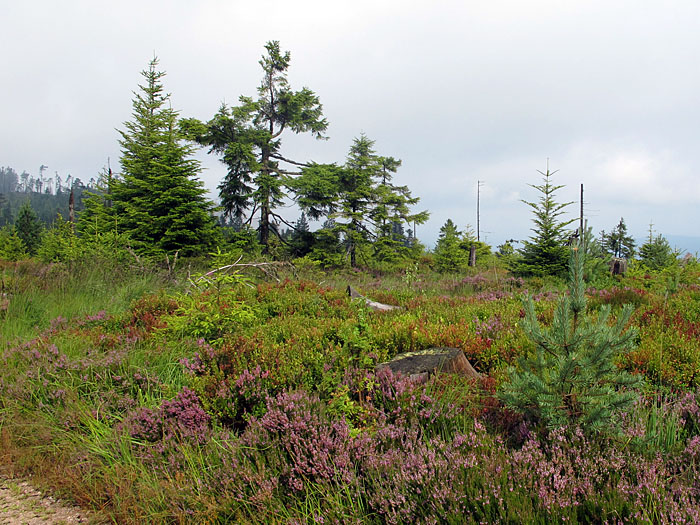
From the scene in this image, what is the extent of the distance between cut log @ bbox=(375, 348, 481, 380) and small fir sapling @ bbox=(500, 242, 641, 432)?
1.19 meters

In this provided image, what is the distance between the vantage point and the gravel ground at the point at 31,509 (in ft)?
8.20

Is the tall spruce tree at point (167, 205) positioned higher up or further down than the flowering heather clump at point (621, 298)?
higher up

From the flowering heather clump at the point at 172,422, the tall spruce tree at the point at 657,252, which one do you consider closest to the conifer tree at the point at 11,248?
the flowering heather clump at the point at 172,422

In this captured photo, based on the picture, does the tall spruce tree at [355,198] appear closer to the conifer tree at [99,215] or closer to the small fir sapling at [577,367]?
the conifer tree at [99,215]

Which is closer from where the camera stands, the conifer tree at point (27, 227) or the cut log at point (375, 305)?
the cut log at point (375, 305)

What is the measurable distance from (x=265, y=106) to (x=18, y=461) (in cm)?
2204

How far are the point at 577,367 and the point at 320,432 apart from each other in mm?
1720

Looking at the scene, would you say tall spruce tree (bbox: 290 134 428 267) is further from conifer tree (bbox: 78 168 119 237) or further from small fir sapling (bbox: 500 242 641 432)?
small fir sapling (bbox: 500 242 641 432)

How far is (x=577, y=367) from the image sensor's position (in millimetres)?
2453

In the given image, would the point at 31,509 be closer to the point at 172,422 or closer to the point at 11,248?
the point at 172,422

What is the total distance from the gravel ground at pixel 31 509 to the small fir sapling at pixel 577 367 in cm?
300

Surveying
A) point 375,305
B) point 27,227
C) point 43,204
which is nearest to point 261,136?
point 375,305

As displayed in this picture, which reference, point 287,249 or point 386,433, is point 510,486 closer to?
point 386,433

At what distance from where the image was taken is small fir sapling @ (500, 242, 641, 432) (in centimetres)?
226
